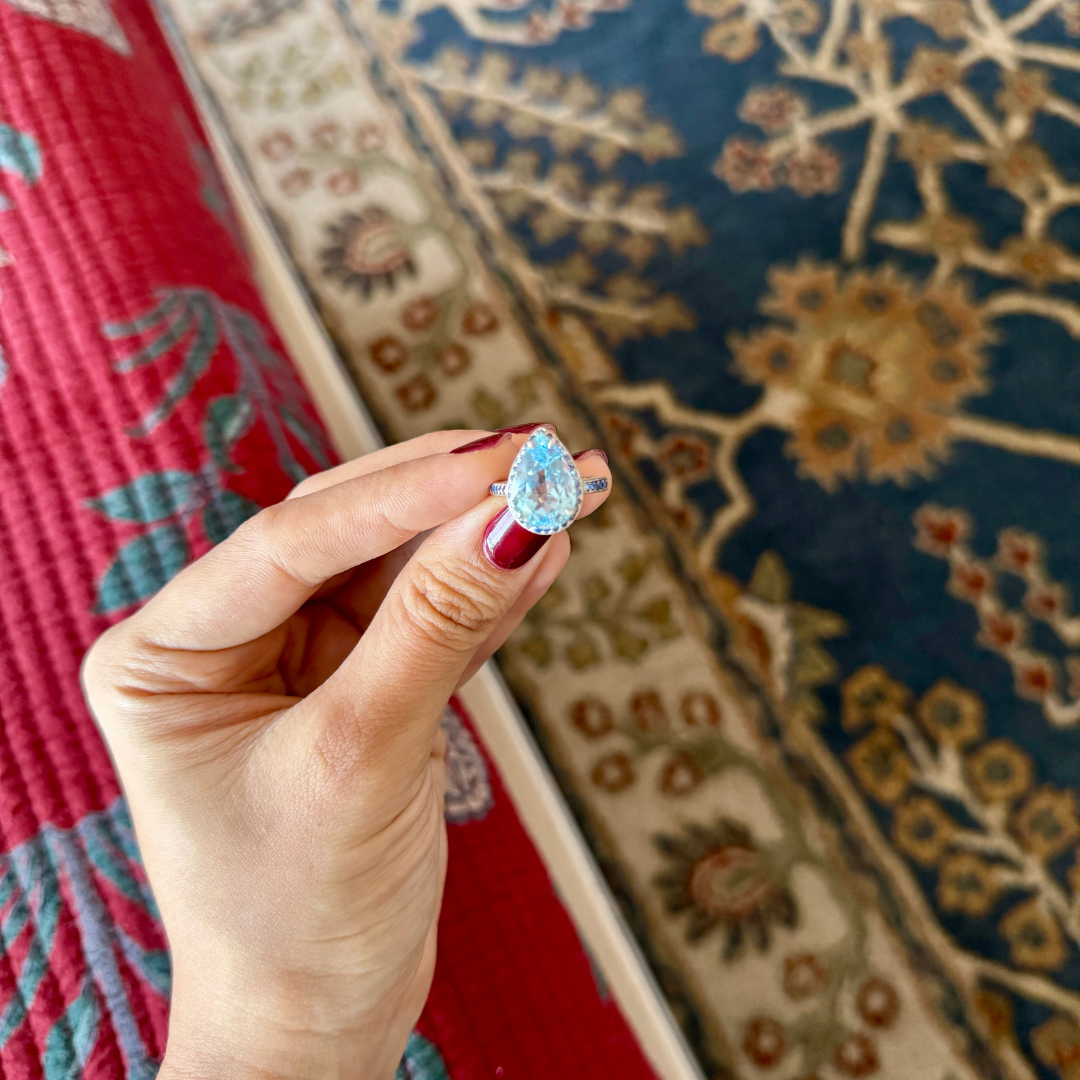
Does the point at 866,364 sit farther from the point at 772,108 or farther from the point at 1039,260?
the point at 772,108

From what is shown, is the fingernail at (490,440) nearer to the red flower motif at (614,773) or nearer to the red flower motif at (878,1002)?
the red flower motif at (614,773)

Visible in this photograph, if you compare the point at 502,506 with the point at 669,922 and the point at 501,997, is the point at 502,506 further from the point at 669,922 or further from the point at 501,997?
the point at 669,922

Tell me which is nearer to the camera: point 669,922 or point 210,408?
point 210,408

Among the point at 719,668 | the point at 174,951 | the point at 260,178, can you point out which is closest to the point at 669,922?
the point at 719,668

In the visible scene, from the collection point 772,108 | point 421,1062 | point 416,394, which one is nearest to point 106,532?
point 421,1062

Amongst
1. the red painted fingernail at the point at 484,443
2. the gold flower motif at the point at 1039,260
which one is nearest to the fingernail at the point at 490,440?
the red painted fingernail at the point at 484,443

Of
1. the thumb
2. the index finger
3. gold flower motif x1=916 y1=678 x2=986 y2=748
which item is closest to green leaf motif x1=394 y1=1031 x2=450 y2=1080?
the thumb

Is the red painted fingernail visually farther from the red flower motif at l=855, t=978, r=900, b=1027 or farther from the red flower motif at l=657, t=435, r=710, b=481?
the red flower motif at l=855, t=978, r=900, b=1027
